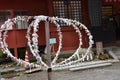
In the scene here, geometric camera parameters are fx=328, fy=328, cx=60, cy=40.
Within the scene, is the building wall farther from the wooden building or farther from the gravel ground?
the gravel ground

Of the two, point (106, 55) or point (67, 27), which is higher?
point (67, 27)

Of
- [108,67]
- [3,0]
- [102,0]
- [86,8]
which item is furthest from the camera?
[102,0]

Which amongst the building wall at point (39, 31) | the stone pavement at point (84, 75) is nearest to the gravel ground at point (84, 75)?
the stone pavement at point (84, 75)

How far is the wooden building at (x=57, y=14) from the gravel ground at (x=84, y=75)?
3.11 m

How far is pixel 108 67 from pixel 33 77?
3.56 metres

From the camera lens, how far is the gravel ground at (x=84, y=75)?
12.8m

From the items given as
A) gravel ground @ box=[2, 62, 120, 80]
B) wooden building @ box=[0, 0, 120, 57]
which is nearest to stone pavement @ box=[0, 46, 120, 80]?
gravel ground @ box=[2, 62, 120, 80]

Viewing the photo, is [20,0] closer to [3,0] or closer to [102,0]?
[3,0]

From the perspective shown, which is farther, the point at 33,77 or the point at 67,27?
the point at 67,27

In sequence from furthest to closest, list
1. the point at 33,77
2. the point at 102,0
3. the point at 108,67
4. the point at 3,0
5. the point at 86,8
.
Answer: the point at 102,0, the point at 86,8, the point at 3,0, the point at 108,67, the point at 33,77

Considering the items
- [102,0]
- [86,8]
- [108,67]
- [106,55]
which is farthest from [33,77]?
[102,0]

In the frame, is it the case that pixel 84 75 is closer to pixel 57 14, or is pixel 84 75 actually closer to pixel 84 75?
pixel 84 75

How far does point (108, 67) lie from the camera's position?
14852 mm

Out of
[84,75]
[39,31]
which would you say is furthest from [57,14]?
[84,75]
